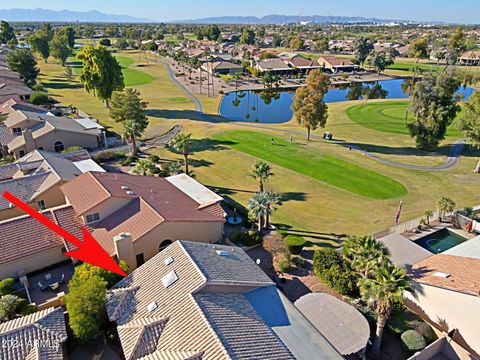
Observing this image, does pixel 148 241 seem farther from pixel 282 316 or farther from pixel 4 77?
pixel 4 77

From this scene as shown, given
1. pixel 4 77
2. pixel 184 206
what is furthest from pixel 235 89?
pixel 184 206

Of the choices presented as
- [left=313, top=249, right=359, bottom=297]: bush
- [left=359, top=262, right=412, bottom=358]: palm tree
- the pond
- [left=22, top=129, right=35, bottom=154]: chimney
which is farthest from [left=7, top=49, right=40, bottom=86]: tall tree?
[left=359, top=262, right=412, bottom=358]: palm tree

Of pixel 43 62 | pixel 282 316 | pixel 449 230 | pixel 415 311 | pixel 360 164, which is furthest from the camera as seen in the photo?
pixel 43 62

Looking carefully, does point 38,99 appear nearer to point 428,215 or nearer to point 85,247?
point 85,247

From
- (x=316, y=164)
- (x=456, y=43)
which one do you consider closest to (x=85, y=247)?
(x=316, y=164)

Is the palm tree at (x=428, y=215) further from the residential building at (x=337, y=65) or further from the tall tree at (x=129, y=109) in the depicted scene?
the residential building at (x=337, y=65)
